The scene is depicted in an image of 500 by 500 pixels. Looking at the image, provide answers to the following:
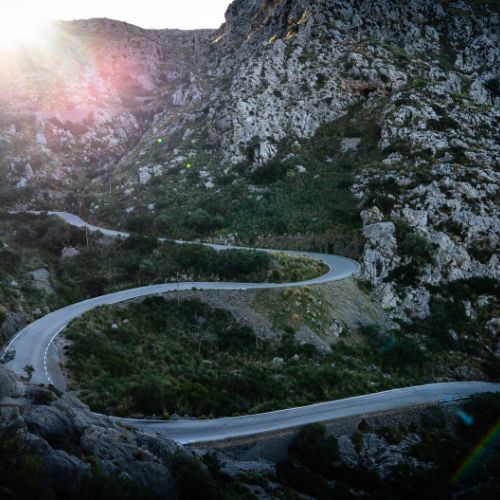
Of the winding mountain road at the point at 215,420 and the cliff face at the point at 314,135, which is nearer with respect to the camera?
the winding mountain road at the point at 215,420

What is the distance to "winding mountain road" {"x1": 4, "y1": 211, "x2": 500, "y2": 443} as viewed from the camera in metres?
19.3

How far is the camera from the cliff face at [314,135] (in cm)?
4362

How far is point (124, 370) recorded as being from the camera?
23.5 metres

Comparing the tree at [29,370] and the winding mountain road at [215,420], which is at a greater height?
the tree at [29,370]

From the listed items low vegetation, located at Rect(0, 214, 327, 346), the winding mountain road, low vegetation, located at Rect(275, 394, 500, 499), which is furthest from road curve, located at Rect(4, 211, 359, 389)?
low vegetation, located at Rect(275, 394, 500, 499)

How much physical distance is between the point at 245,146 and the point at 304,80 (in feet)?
51.2

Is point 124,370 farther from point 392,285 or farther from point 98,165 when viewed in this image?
point 98,165

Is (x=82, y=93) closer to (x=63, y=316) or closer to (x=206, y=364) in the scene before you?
(x=63, y=316)

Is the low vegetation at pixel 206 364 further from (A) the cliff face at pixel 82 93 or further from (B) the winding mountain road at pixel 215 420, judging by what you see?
(A) the cliff face at pixel 82 93

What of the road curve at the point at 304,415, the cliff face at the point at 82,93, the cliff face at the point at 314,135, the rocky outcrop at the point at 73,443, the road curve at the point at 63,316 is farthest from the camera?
the cliff face at the point at 82,93

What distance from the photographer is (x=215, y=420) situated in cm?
2061

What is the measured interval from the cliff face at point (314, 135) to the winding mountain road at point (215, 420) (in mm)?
9914

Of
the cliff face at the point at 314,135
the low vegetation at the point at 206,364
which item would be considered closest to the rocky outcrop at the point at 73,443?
the low vegetation at the point at 206,364

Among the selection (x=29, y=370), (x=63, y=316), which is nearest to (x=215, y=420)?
(x=29, y=370)
